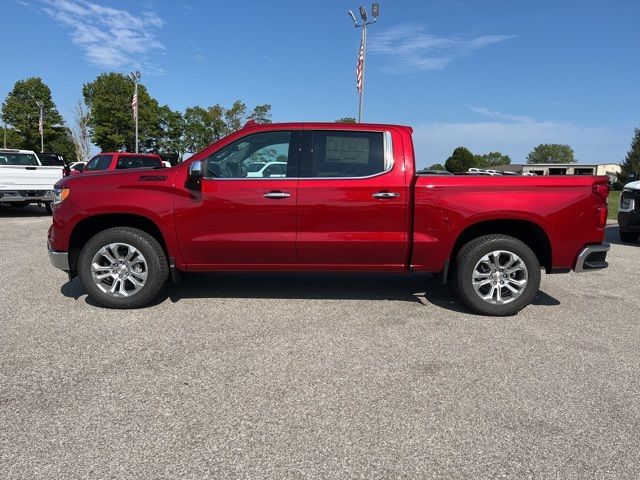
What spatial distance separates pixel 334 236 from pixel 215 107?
5751 cm

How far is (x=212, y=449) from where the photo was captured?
8.12 feet

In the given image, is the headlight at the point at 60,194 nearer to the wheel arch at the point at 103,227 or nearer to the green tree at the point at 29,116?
the wheel arch at the point at 103,227

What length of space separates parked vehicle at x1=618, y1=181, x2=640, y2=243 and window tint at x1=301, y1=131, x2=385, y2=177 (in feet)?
24.4

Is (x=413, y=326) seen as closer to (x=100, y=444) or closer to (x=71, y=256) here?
(x=100, y=444)

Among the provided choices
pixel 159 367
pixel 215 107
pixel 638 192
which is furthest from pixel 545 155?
pixel 159 367

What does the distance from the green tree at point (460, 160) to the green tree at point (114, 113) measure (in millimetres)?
39922

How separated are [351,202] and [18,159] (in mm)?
13291

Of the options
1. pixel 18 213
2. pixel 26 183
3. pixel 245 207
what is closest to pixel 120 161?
pixel 26 183

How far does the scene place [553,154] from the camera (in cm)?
14225

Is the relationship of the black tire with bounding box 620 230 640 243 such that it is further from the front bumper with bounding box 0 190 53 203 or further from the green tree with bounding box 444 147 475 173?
the green tree with bounding box 444 147 475 173

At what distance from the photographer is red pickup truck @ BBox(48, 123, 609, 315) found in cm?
461

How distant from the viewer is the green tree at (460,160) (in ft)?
172

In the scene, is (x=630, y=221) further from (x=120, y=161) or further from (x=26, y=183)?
(x=26, y=183)

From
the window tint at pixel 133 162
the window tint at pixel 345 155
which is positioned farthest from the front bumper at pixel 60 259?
the window tint at pixel 133 162
